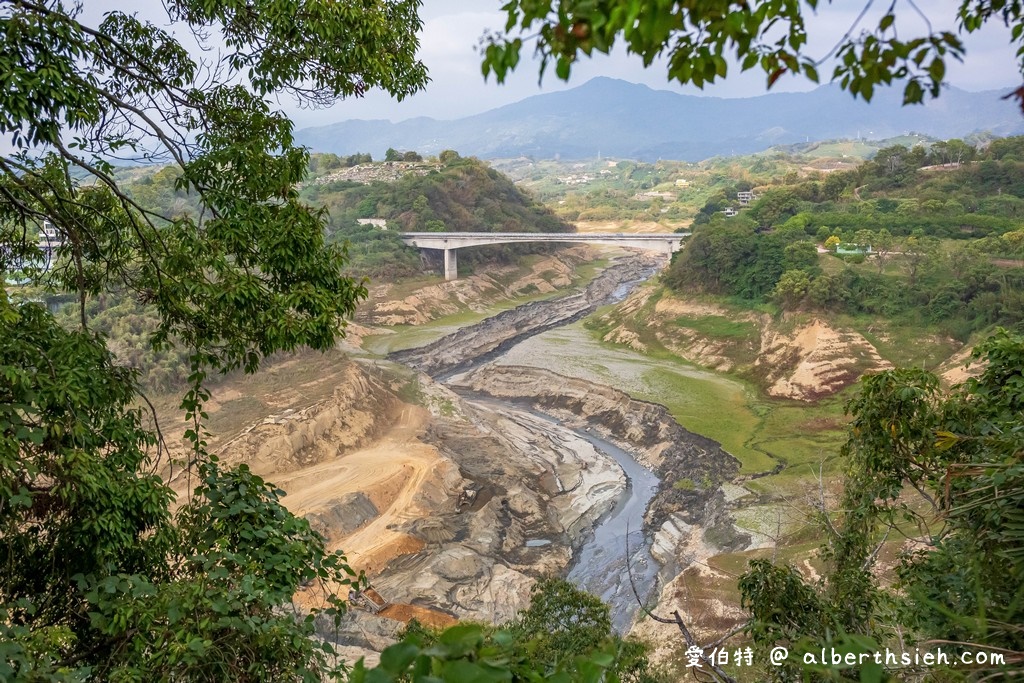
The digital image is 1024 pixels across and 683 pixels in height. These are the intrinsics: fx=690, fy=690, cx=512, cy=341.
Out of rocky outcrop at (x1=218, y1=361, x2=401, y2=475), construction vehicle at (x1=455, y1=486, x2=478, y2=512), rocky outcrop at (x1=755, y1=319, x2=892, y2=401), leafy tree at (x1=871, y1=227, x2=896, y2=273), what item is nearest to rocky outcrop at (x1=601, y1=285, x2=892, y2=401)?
rocky outcrop at (x1=755, y1=319, x2=892, y2=401)

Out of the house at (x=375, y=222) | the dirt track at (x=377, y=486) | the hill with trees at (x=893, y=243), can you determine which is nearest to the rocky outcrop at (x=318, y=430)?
the dirt track at (x=377, y=486)

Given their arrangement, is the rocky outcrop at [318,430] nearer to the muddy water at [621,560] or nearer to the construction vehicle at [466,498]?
the construction vehicle at [466,498]

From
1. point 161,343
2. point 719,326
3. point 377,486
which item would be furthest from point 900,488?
point 719,326

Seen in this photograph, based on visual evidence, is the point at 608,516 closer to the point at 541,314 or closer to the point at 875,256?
the point at 875,256

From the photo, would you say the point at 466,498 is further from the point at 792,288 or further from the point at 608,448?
the point at 792,288

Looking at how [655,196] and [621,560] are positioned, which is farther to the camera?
[655,196]

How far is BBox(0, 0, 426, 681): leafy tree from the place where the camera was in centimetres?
313

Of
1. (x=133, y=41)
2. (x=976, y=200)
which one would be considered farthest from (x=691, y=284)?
(x=133, y=41)

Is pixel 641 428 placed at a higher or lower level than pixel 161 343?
lower

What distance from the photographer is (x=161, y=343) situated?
387 cm

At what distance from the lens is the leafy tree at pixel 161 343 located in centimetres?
313

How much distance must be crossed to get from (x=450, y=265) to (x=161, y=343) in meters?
31.6

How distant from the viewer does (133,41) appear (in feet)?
14.2

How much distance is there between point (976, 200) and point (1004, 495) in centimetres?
3237
